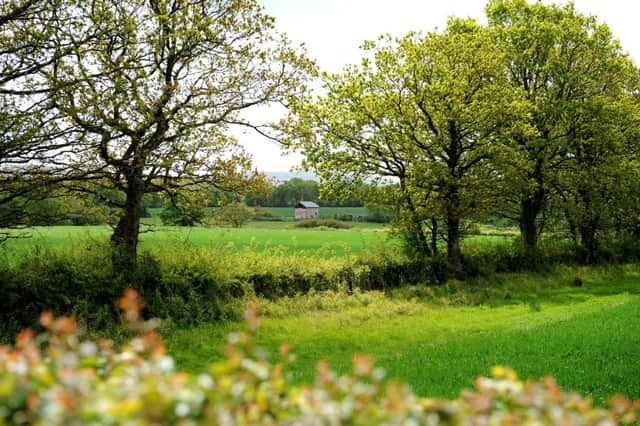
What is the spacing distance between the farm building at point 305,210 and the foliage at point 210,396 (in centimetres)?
3889

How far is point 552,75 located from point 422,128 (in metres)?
10.8

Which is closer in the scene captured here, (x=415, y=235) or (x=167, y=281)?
(x=167, y=281)

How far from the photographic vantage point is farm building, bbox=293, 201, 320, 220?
42.3m

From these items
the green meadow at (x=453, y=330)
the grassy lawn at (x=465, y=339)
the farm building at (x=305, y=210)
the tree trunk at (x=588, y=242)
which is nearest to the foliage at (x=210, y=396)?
the green meadow at (x=453, y=330)

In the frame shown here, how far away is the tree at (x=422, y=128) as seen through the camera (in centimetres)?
2339

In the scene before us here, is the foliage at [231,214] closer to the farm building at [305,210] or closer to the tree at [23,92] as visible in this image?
the tree at [23,92]

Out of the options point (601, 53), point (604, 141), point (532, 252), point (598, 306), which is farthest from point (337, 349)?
point (601, 53)

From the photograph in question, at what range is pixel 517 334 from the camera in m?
14.0

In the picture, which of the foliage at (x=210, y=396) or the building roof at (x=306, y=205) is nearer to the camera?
the foliage at (x=210, y=396)

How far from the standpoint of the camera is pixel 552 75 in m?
30.3

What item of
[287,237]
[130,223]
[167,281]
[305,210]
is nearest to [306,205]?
[305,210]

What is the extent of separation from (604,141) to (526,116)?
7149 mm

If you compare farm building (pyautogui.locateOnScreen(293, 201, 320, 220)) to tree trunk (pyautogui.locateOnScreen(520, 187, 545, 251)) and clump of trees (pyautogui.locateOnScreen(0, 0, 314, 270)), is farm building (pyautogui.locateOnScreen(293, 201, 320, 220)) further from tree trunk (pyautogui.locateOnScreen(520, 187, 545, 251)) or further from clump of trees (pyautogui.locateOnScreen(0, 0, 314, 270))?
clump of trees (pyautogui.locateOnScreen(0, 0, 314, 270))

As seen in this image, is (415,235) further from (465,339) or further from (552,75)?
(552,75)
